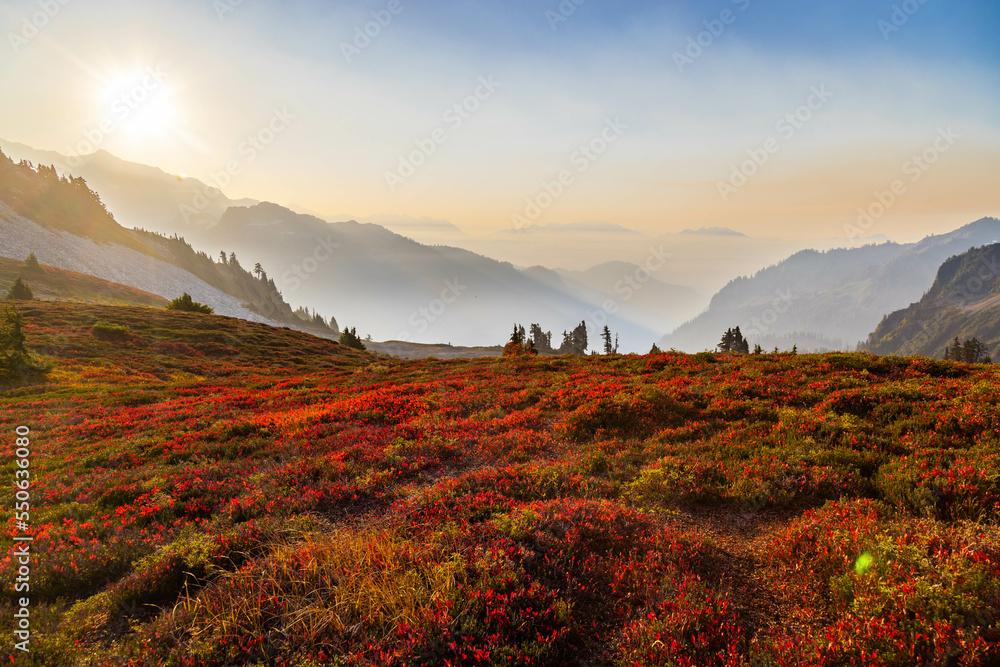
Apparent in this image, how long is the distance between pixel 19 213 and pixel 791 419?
160 m

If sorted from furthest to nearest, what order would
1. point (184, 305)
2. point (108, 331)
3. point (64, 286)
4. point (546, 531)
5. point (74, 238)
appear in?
1. point (74, 238)
2. point (64, 286)
3. point (184, 305)
4. point (108, 331)
5. point (546, 531)

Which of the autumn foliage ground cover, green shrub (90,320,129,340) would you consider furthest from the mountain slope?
the autumn foliage ground cover

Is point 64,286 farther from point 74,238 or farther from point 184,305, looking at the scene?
point 74,238

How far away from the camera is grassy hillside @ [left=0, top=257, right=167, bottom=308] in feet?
208

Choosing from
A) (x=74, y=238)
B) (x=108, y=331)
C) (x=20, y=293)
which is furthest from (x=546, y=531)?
(x=74, y=238)

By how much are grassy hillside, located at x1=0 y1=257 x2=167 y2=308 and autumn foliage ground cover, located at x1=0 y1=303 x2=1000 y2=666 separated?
72908 millimetres

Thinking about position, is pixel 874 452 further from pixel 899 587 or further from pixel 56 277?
pixel 56 277

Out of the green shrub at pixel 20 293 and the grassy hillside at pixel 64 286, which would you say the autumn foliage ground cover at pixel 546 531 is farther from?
the grassy hillside at pixel 64 286

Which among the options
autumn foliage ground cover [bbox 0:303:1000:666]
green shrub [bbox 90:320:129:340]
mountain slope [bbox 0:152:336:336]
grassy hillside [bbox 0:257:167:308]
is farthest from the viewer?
mountain slope [bbox 0:152:336:336]

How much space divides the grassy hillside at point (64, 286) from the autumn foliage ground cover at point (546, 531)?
72908 mm

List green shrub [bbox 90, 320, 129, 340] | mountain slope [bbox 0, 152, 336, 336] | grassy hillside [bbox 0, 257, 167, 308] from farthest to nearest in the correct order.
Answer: mountain slope [bbox 0, 152, 336, 336], grassy hillside [bbox 0, 257, 167, 308], green shrub [bbox 90, 320, 129, 340]

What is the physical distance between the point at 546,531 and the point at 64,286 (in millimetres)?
98656

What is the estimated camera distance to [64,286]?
226ft

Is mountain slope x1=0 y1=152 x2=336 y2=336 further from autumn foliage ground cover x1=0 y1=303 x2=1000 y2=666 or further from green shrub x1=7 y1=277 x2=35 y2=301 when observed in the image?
autumn foliage ground cover x1=0 y1=303 x2=1000 y2=666
